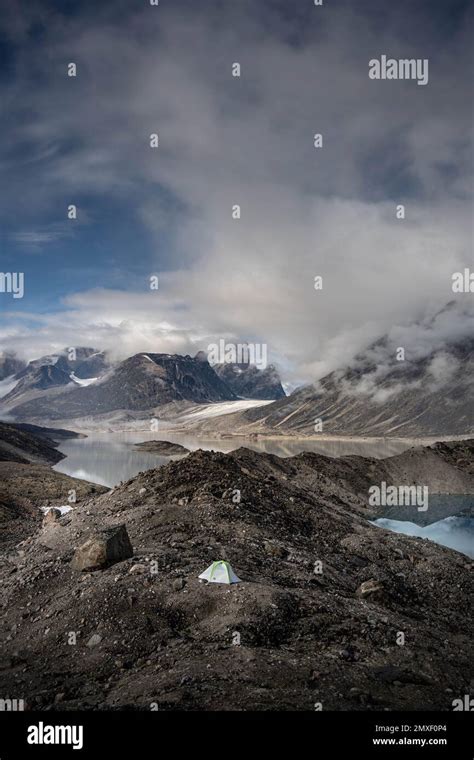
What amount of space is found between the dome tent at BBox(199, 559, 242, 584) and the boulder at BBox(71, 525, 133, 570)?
326 centimetres

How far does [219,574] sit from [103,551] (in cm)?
430

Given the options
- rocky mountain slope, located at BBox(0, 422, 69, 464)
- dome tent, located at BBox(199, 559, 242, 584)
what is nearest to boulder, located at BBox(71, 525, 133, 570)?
dome tent, located at BBox(199, 559, 242, 584)

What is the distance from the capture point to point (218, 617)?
15.3 m

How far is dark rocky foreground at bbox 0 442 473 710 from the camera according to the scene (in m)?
11.9

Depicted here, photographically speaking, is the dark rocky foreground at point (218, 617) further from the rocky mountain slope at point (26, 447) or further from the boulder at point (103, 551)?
the rocky mountain slope at point (26, 447)

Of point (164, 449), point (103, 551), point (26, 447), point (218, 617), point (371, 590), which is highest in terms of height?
point (164, 449)

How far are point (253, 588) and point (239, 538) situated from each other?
6447 mm

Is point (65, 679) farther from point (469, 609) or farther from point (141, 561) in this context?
point (469, 609)

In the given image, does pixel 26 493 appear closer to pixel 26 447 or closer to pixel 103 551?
pixel 103 551

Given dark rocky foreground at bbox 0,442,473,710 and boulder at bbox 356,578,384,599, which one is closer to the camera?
dark rocky foreground at bbox 0,442,473,710

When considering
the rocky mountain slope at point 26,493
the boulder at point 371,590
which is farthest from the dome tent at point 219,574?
the rocky mountain slope at point 26,493

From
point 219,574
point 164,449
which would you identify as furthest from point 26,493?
point 164,449

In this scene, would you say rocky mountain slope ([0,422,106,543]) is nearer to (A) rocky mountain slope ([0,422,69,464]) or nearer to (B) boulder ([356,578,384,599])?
(A) rocky mountain slope ([0,422,69,464])

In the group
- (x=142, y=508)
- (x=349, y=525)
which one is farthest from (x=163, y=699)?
(x=349, y=525)
